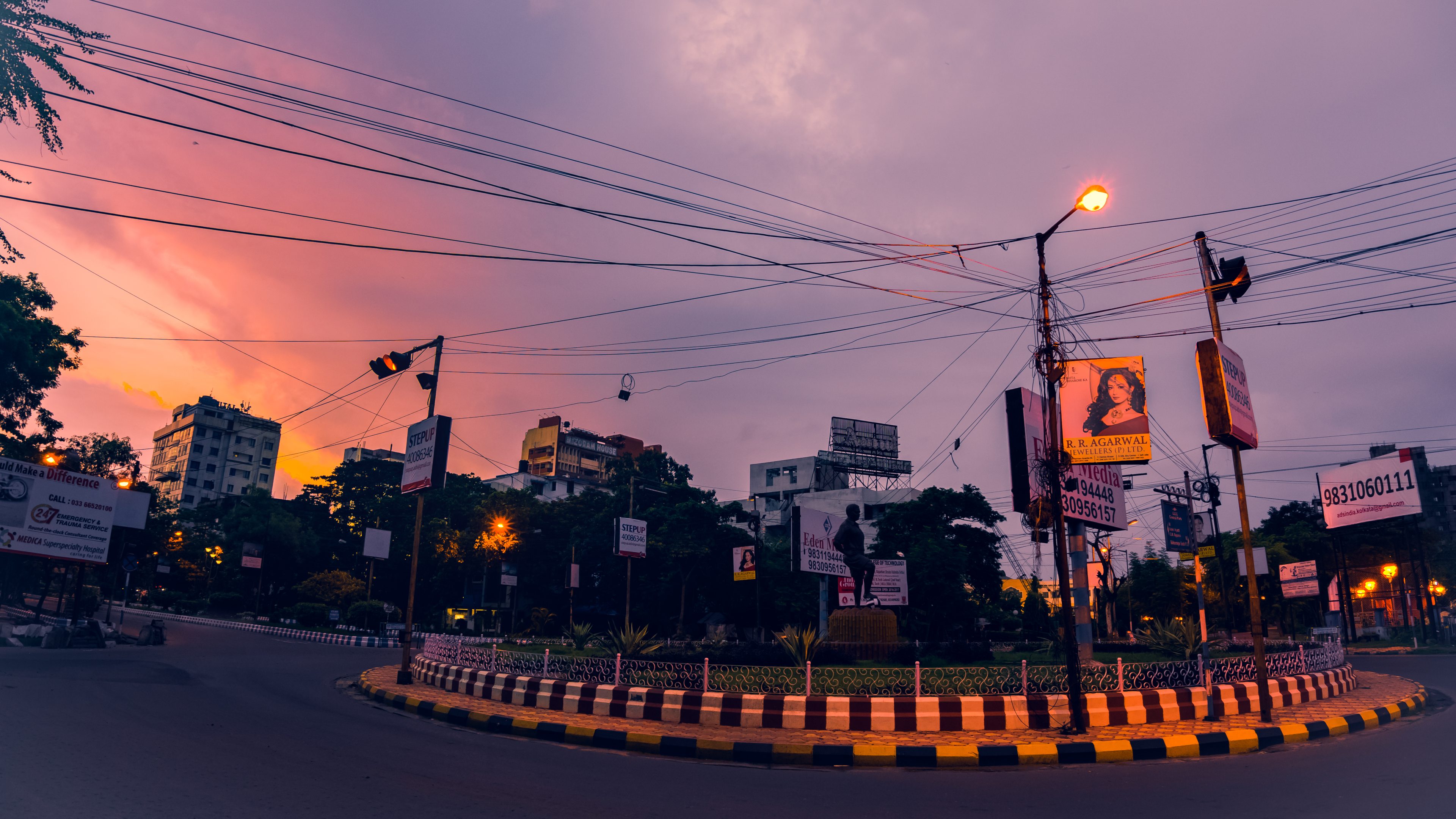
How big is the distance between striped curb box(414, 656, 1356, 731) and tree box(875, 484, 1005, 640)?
1118 inches

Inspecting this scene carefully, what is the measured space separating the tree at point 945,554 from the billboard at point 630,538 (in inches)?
599

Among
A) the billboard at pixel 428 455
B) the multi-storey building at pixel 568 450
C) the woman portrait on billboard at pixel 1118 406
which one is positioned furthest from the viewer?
the multi-storey building at pixel 568 450

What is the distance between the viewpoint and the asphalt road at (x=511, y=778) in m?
6.84

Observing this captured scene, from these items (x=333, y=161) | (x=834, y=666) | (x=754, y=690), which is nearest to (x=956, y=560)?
(x=834, y=666)

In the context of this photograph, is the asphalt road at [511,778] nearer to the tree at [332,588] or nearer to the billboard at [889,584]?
the billboard at [889,584]

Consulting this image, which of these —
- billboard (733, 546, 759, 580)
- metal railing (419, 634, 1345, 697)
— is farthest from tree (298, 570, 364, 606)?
metal railing (419, 634, 1345, 697)

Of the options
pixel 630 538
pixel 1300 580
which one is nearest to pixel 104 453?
pixel 630 538

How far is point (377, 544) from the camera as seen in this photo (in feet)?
122

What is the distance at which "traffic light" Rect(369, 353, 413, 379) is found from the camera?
60.3 feet

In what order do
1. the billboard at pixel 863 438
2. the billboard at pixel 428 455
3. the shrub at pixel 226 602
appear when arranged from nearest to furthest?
the billboard at pixel 428 455 → the shrub at pixel 226 602 → the billboard at pixel 863 438

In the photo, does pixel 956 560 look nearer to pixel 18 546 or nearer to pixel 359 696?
pixel 359 696

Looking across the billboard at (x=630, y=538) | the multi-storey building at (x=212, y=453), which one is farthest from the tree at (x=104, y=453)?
the multi-storey building at (x=212, y=453)

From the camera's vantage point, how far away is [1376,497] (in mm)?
39562

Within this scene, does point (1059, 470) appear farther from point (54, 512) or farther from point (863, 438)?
point (863, 438)
